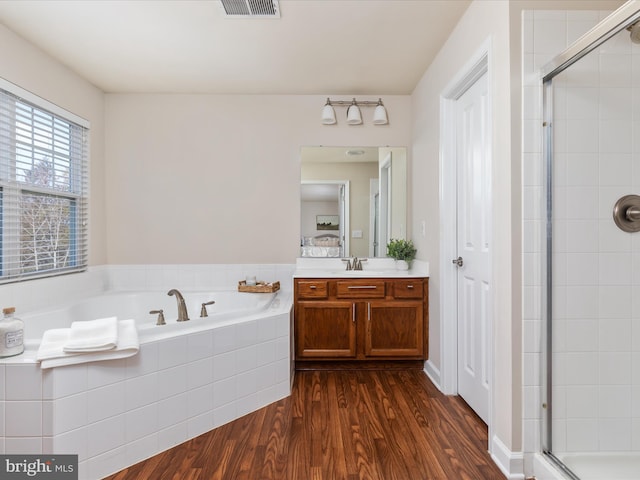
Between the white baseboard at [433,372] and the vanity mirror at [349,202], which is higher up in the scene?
the vanity mirror at [349,202]

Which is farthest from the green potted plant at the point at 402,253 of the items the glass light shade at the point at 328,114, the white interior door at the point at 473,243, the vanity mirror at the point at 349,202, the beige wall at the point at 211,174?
the glass light shade at the point at 328,114

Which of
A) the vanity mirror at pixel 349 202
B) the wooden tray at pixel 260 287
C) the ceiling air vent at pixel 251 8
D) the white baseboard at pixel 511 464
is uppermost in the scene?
the ceiling air vent at pixel 251 8

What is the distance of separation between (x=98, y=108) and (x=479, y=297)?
136 inches

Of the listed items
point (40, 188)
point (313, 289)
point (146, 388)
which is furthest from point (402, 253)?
point (40, 188)

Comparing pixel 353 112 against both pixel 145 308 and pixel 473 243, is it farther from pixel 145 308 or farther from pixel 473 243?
pixel 145 308

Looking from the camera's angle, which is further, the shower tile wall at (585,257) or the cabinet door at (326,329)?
the cabinet door at (326,329)

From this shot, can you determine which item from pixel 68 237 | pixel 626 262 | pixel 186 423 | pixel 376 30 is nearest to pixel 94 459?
pixel 186 423

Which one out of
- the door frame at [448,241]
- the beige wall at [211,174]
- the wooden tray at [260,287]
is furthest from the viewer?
the beige wall at [211,174]

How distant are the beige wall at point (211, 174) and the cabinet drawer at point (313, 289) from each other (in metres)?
0.58

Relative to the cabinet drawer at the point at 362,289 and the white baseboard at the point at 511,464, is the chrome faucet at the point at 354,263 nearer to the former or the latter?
the cabinet drawer at the point at 362,289

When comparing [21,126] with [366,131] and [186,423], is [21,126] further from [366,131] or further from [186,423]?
[366,131]

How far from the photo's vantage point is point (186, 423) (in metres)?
2.03

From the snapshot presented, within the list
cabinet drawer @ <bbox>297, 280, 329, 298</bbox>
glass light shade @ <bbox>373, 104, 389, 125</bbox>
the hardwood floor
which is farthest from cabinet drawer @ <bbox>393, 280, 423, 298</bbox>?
glass light shade @ <bbox>373, 104, 389, 125</bbox>

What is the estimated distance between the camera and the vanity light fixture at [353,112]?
336 cm
